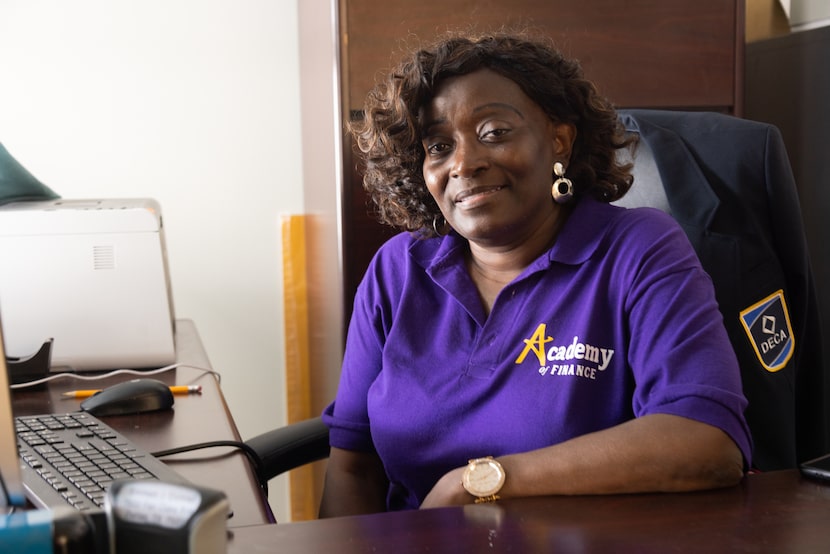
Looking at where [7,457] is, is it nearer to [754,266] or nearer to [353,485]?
[353,485]

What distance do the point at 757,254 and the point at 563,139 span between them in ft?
1.25

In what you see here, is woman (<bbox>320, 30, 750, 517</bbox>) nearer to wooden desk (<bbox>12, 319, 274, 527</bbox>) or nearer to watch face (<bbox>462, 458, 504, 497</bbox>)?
watch face (<bbox>462, 458, 504, 497</bbox>)

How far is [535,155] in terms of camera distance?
1440 millimetres

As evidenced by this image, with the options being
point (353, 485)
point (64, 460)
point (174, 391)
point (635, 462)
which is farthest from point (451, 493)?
point (174, 391)

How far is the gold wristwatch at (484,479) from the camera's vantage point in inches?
43.7

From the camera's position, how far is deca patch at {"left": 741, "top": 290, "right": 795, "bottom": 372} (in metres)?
1.50

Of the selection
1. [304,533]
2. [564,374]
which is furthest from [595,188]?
[304,533]

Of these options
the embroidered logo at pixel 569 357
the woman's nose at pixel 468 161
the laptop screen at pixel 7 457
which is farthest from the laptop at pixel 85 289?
the laptop screen at pixel 7 457

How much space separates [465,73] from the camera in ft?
4.72

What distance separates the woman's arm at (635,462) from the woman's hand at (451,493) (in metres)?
0.07

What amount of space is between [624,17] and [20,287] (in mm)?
1389

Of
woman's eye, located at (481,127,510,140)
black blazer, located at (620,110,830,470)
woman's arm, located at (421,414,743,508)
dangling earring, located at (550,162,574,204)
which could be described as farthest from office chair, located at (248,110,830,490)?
woman's arm, located at (421,414,743,508)

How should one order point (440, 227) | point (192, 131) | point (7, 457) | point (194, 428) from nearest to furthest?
point (7, 457) < point (194, 428) < point (440, 227) < point (192, 131)

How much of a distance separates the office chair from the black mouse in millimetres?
205
